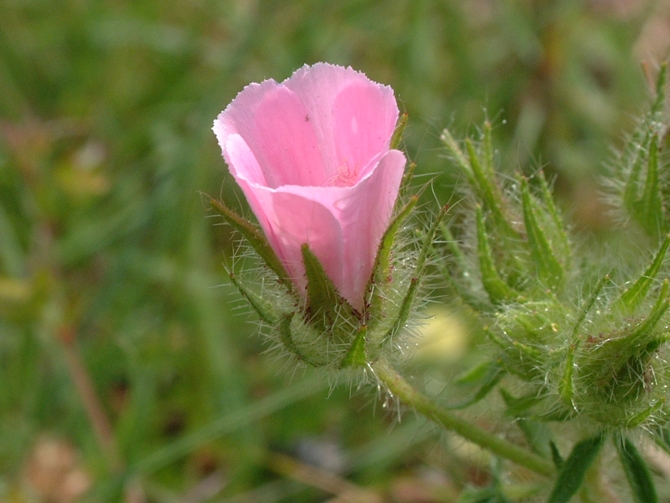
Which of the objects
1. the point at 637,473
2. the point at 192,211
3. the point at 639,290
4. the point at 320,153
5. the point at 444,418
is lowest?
the point at 192,211

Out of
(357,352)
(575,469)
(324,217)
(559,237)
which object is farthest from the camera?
(559,237)

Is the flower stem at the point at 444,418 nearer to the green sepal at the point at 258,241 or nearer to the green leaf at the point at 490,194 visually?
the green sepal at the point at 258,241

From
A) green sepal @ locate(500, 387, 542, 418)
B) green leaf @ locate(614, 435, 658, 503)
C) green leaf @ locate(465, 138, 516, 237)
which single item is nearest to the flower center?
green leaf @ locate(465, 138, 516, 237)

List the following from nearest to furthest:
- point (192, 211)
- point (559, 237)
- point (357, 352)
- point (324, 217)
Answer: point (324, 217)
point (357, 352)
point (559, 237)
point (192, 211)

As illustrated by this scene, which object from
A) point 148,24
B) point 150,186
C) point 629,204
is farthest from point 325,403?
point 148,24

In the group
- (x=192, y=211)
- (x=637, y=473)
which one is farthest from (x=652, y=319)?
(x=192, y=211)

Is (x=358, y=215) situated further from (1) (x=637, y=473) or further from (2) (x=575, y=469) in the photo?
(1) (x=637, y=473)
